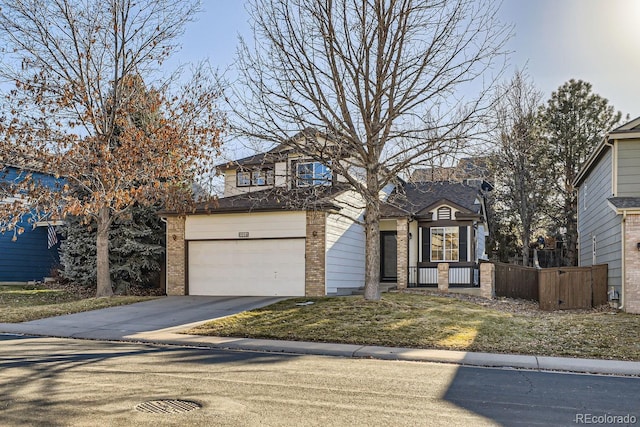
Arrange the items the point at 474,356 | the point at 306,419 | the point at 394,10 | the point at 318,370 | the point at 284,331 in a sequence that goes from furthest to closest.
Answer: the point at 394,10 < the point at 284,331 < the point at 474,356 < the point at 318,370 < the point at 306,419

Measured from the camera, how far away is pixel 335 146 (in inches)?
656

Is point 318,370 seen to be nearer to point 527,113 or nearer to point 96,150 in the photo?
point 96,150

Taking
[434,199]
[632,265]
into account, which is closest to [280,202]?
[434,199]

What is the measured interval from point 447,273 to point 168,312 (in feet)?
36.6

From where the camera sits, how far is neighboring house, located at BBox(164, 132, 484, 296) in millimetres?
19828

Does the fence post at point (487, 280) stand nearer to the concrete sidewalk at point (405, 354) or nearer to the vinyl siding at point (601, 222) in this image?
the vinyl siding at point (601, 222)

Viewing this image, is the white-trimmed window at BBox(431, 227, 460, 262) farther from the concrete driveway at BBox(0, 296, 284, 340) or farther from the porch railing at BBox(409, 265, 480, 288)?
the concrete driveway at BBox(0, 296, 284, 340)

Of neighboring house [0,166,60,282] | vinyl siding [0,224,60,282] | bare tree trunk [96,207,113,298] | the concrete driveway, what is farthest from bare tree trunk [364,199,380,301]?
vinyl siding [0,224,60,282]

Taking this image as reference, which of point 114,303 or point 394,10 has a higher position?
point 394,10

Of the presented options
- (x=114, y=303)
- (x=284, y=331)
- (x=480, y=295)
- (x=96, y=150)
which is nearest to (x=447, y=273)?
(x=480, y=295)

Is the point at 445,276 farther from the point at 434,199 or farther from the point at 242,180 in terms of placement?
the point at 242,180

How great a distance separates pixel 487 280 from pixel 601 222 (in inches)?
176

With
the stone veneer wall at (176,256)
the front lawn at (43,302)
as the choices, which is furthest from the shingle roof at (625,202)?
the front lawn at (43,302)

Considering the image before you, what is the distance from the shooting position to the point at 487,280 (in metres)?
21.7
